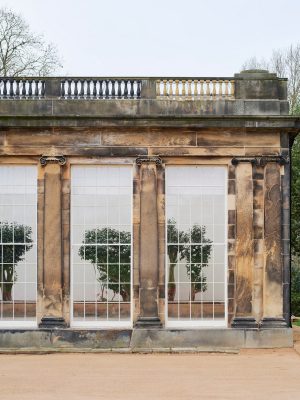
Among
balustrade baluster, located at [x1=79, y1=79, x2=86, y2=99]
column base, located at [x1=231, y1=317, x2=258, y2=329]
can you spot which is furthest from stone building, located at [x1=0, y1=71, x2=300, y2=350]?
balustrade baluster, located at [x1=79, y1=79, x2=86, y2=99]

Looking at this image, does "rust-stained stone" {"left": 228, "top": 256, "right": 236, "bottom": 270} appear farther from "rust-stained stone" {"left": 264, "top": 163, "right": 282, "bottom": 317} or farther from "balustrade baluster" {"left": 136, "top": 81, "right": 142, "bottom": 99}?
"balustrade baluster" {"left": 136, "top": 81, "right": 142, "bottom": 99}

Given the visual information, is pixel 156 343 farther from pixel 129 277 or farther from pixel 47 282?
pixel 47 282

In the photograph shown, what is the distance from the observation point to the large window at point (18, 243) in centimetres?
1914

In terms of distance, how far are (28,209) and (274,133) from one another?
7.50 meters

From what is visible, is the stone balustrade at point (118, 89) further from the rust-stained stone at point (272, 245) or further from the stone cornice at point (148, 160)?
the rust-stained stone at point (272, 245)
